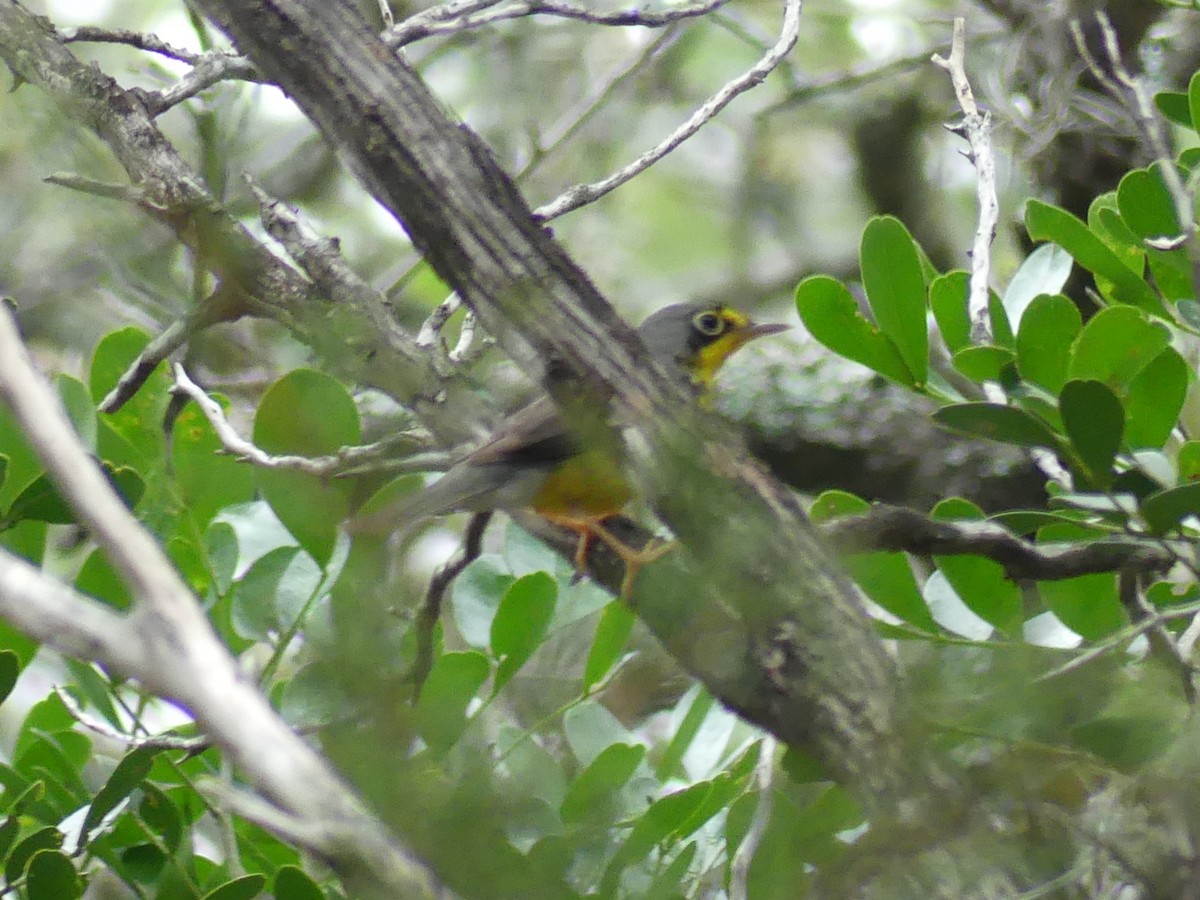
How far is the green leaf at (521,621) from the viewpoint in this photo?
1.82 metres

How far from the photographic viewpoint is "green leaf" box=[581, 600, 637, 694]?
192 cm

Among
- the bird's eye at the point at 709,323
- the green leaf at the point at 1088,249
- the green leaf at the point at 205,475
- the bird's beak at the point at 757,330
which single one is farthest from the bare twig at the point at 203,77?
the bird's beak at the point at 757,330

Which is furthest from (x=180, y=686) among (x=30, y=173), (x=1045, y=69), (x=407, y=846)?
(x=30, y=173)

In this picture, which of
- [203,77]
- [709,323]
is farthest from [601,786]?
[709,323]

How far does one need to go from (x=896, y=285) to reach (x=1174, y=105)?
2.46ft

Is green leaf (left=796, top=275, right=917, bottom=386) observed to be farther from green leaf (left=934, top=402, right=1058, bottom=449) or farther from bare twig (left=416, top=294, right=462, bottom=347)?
bare twig (left=416, top=294, right=462, bottom=347)

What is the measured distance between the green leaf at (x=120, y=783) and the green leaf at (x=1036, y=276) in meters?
1.49

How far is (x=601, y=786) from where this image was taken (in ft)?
5.07

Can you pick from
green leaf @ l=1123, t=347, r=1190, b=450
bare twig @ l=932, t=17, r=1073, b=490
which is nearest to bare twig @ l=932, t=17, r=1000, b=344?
bare twig @ l=932, t=17, r=1073, b=490

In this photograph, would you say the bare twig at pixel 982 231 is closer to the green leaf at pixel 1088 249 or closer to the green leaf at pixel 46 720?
the green leaf at pixel 1088 249

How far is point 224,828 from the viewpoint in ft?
6.19

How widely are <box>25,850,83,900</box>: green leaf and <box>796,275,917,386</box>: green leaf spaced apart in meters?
1.26

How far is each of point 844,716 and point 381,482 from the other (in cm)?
75

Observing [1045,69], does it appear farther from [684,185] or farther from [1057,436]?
[684,185]
